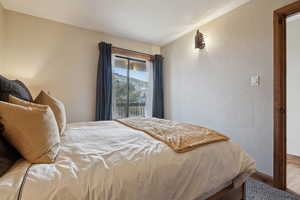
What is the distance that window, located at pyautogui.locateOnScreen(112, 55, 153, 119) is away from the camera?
3.35m

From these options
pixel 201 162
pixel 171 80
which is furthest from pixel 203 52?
pixel 201 162

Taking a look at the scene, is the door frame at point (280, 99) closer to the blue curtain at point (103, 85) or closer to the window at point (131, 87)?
the window at point (131, 87)

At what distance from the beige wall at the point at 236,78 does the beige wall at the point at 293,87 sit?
1.41 meters

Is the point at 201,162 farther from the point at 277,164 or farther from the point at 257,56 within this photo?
the point at 257,56

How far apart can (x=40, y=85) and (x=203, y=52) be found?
9.65ft

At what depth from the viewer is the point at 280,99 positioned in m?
1.73

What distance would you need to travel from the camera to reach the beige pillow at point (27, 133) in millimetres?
776

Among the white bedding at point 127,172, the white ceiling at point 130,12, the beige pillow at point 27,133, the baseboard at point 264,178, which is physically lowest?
the baseboard at point 264,178

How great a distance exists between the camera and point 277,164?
1.75m

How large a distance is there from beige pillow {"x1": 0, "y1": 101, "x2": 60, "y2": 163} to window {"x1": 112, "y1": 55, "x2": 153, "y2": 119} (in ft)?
8.11

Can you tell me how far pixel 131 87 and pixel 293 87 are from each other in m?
3.21

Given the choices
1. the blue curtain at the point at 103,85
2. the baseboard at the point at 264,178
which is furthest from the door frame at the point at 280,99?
the blue curtain at the point at 103,85

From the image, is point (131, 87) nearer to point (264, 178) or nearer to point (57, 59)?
point (57, 59)

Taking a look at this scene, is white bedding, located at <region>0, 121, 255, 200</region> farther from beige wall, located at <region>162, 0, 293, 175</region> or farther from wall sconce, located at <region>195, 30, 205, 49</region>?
wall sconce, located at <region>195, 30, 205, 49</region>
